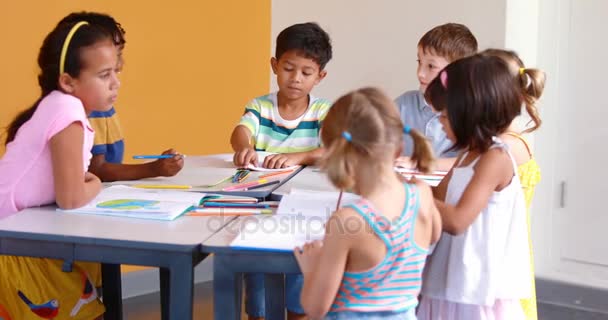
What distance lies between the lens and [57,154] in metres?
1.76

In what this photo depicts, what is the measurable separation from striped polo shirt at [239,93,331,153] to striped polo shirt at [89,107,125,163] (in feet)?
1.48

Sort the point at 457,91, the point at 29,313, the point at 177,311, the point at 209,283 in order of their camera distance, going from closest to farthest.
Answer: the point at 177,311 < the point at 457,91 < the point at 29,313 < the point at 209,283

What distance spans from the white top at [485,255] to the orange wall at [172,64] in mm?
1821

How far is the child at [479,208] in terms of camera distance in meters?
1.64

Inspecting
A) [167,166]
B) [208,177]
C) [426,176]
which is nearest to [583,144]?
[426,176]

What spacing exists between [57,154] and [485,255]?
39.6 inches

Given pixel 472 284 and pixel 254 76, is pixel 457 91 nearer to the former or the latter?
pixel 472 284

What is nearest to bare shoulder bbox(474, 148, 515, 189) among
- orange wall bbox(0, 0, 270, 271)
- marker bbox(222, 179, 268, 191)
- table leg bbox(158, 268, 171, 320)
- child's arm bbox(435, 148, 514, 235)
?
child's arm bbox(435, 148, 514, 235)

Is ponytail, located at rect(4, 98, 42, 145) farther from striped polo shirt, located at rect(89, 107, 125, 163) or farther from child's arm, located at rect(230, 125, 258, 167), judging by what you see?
child's arm, located at rect(230, 125, 258, 167)

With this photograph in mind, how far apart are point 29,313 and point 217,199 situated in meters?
0.53

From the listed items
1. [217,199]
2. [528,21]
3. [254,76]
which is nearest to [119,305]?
[217,199]

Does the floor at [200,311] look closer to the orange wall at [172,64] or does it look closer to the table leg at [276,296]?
the orange wall at [172,64]

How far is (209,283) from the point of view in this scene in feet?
11.7

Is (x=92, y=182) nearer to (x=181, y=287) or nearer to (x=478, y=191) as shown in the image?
(x=181, y=287)
